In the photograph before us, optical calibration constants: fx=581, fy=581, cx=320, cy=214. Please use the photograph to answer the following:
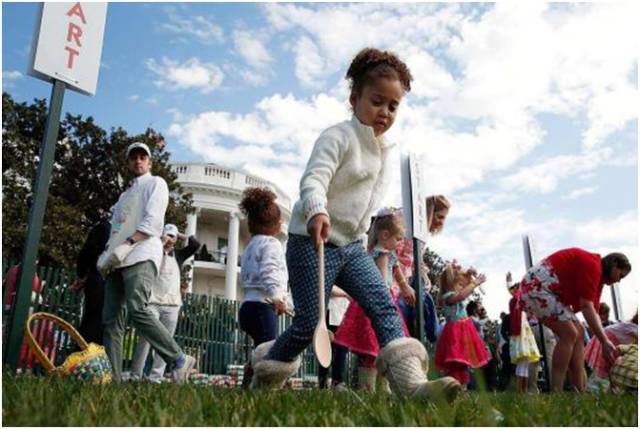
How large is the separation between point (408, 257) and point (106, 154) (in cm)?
1445

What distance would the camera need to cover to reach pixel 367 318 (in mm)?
4984

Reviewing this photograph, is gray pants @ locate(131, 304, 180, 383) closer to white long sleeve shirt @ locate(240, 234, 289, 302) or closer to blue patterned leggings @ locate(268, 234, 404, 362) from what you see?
white long sleeve shirt @ locate(240, 234, 289, 302)

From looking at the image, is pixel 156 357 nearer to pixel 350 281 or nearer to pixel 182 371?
pixel 182 371

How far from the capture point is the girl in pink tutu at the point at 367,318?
496 cm

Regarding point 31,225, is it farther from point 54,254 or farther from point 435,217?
point 54,254

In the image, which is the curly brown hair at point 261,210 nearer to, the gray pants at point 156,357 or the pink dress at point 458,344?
the gray pants at point 156,357

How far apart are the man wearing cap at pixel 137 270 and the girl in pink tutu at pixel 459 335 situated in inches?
113

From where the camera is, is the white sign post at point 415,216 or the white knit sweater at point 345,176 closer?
the white knit sweater at point 345,176

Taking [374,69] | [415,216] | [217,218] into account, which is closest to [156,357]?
[415,216]

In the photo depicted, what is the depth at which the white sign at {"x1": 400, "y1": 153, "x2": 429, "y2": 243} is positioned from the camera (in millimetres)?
4813

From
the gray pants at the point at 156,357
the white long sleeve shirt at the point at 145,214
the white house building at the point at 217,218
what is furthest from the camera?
the white house building at the point at 217,218

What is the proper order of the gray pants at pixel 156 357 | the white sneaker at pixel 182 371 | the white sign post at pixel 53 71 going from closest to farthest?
1. the white sign post at pixel 53 71
2. the white sneaker at pixel 182 371
3. the gray pants at pixel 156 357

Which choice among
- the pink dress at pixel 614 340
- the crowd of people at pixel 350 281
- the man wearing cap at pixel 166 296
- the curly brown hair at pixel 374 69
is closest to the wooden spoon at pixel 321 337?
the crowd of people at pixel 350 281

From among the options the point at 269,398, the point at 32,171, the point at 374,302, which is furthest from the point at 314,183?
the point at 32,171
